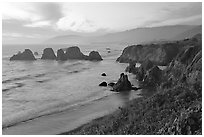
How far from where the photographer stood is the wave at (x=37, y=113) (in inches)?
1020

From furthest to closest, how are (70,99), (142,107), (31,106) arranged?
(70,99) < (31,106) < (142,107)

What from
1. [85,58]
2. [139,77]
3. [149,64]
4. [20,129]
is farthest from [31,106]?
[85,58]

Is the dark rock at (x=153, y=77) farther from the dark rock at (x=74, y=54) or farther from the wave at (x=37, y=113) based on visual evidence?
the dark rock at (x=74, y=54)

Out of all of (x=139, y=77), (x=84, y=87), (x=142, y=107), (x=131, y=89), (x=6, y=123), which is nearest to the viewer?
(x=142, y=107)

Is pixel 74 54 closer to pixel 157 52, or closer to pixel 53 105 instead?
pixel 157 52

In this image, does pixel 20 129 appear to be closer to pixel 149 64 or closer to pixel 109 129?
pixel 109 129

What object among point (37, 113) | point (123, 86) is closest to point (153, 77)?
point (123, 86)

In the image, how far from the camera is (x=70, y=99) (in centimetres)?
3409

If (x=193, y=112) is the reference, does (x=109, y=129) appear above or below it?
below

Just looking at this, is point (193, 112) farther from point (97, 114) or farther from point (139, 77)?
A: point (139, 77)

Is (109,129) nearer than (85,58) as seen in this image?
Yes

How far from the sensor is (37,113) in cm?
2845

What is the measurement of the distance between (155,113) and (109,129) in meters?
3.17

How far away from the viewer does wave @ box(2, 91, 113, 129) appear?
25919 millimetres
